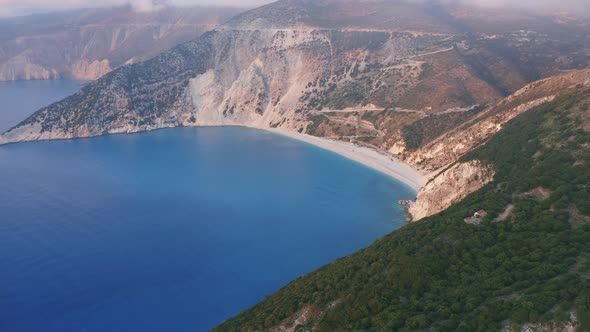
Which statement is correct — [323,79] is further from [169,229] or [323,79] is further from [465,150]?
[169,229]

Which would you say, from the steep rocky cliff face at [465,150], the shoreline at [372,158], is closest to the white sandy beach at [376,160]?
the shoreline at [372,158]

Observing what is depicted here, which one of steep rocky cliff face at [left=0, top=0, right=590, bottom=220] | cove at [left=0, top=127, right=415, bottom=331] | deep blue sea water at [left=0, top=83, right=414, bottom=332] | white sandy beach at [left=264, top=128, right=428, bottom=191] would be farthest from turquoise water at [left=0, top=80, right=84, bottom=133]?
white sandy beach at [left=264, top=128, right=428, bottom=191]

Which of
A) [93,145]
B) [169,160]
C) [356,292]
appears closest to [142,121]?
[93,145]

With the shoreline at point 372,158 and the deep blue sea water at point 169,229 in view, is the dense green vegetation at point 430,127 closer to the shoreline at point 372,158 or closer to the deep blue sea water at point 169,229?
the shoreline at point 372,158

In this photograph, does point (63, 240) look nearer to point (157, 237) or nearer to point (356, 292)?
point (157, 237)

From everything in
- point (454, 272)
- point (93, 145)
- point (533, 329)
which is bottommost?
point (93, 145)
